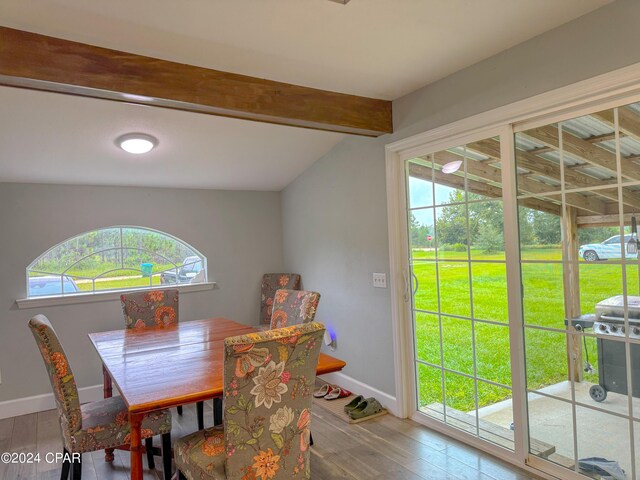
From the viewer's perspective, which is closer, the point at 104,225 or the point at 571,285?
the point at 571,285

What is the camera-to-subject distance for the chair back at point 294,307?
2.59 meters

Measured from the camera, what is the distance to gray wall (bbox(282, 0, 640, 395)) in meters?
1.94

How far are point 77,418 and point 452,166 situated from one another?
2.51m

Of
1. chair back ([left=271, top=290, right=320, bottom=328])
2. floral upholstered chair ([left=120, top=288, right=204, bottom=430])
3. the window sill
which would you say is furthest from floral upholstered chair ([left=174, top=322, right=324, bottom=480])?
the window sill

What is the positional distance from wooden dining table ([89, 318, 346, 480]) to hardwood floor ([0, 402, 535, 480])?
21.2 inches

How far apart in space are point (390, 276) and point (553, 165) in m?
1.34

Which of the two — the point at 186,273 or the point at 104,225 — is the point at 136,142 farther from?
the point at 186,273

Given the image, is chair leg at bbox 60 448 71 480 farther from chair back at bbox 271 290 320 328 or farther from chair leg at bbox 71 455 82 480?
chair back at bbox 271 290 320 328

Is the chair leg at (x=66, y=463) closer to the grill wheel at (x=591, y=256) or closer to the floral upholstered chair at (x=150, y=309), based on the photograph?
the floral upholstered chair at (x=150, y=309)

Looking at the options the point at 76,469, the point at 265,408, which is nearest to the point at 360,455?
the point at 265,408

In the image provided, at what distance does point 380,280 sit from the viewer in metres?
3.24

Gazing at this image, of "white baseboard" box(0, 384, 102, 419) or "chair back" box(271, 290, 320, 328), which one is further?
"white baseboard" box(0, 384, 102, 419)

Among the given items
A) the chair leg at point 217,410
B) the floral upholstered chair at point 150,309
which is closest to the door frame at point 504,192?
the chair leg at point 217,410

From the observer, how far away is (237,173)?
4012 mm
